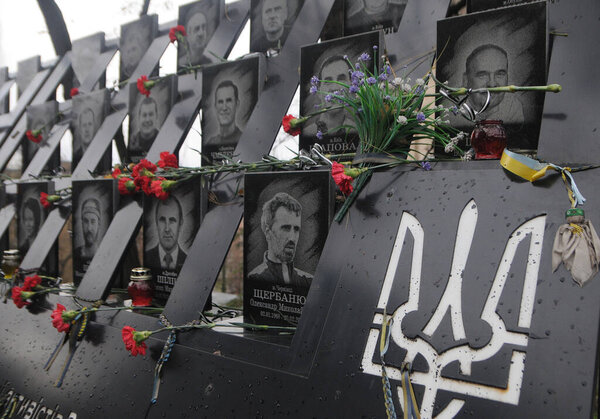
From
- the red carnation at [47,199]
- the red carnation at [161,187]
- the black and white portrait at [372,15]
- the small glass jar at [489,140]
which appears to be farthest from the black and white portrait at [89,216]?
the small glass jar at [489,140]

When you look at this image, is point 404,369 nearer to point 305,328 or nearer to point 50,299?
point 305,328

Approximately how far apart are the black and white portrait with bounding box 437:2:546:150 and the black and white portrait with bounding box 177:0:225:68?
5.57 ft

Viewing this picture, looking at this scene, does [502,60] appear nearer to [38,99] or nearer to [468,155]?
[468,155]

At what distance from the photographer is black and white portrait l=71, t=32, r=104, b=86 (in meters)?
4.07

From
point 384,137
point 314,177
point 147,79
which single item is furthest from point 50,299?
point 384,137

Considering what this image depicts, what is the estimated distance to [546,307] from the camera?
1.25 m

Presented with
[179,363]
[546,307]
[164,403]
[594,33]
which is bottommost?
[164,403]

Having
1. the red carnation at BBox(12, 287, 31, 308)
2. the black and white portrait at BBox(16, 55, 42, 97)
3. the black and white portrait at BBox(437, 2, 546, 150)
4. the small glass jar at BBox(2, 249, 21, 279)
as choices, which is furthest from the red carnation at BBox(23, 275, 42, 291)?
the black and white portrait at BBox(16, 55, 42, 97)

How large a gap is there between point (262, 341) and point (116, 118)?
231 cm

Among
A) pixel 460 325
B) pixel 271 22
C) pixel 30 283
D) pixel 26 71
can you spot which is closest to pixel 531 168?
pixel 460 325

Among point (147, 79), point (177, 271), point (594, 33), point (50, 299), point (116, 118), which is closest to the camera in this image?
point (594, 33)

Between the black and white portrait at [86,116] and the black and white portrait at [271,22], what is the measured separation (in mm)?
1336

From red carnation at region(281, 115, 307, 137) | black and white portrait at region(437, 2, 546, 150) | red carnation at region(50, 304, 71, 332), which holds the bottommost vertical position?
red carnation at region(50, 304, 71, 332)

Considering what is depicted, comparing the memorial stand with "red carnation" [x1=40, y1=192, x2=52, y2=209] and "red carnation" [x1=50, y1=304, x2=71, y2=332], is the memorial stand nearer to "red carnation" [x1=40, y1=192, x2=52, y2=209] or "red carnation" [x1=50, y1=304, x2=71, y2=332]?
"red carnation" [x1=50, y1=304, x2=71, y2=332]
